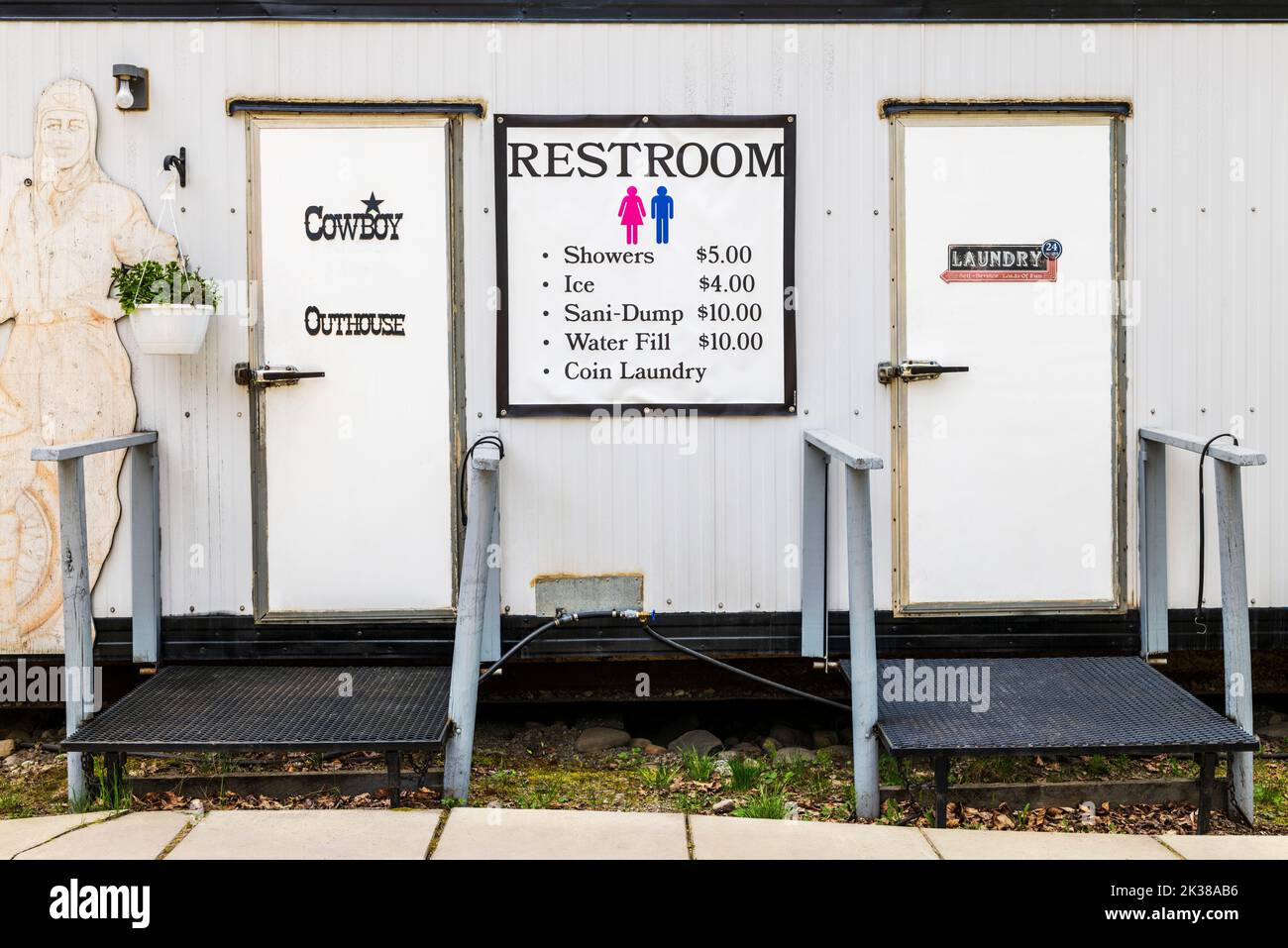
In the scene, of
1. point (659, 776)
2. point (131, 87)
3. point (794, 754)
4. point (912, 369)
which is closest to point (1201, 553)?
point (912, 369)

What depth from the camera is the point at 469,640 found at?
4023 millimetres

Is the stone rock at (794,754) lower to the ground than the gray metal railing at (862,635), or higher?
lower

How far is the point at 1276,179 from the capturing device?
15.2 ft

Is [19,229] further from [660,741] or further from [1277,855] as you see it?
[1277,855]

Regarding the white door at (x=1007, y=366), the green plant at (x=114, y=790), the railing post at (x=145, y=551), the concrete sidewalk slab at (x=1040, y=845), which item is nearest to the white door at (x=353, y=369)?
the railing post at (x=145, y=551)

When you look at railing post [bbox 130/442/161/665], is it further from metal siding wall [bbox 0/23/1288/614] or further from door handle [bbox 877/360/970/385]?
door handle [bbox 877/360/970/385]

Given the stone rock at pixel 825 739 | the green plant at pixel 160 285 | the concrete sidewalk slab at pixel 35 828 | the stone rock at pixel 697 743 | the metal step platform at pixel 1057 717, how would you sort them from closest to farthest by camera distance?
the concrete sidewalk slab at pixel 35 828, the metal step platform at pixel 1057 717, the green plant at pixel 160 285, the stone rock at pixel 697 743, the stone rock at pixel 825 739

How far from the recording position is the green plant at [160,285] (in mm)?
4402

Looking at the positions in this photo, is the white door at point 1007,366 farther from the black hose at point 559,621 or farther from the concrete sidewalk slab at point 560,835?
the concrete sidewalk slab at point 560,835

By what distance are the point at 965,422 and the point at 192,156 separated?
9.87ft

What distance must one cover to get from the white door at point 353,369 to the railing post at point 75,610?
642 millimetres

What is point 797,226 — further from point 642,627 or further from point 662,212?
point 642,627

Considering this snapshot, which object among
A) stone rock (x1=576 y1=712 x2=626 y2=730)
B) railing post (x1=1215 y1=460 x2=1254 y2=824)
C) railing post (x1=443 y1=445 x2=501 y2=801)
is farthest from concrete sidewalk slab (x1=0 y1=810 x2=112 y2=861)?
railing post (x1=1215 y1=460 x2=1254 y2=824)

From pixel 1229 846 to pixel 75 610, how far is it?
3.66m
